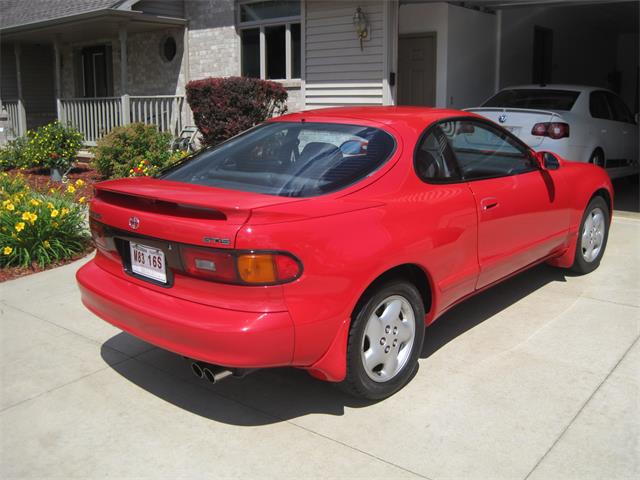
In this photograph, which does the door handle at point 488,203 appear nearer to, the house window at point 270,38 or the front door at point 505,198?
the front door at point 505,198

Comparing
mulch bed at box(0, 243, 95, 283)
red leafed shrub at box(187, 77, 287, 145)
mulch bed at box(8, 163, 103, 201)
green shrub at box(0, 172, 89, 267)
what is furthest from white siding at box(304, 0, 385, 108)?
mulch bed at box(0, 243, 95, 283)

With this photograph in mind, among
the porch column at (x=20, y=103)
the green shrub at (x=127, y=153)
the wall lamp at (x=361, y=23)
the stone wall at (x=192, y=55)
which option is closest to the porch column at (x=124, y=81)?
the stone wall at (x=192, y=55)

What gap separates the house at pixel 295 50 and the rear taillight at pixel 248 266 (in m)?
8.56

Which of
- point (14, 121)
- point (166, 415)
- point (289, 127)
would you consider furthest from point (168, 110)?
point (166, 415)

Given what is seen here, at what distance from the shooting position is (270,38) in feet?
44.0

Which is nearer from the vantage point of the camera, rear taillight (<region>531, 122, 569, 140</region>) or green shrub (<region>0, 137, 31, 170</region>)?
rear taillight (<region>531, 122, 569, 140</region>)

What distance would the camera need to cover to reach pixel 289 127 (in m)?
4.35

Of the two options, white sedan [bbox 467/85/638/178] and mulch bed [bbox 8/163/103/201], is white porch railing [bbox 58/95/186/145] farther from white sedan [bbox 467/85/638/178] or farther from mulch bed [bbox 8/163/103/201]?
white sedan [bbox 467/85/638/178]

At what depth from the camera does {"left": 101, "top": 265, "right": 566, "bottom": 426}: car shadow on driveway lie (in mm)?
3674

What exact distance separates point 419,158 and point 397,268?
71cm

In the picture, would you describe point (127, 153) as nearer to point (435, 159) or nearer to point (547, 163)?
point (547, 163)

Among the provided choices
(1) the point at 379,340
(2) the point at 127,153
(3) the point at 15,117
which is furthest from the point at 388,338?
(3) the point at 15,117

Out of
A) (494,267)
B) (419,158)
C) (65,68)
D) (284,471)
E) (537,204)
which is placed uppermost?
(65,68)

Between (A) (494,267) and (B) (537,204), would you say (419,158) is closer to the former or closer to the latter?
(A) (494,267)
